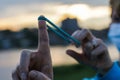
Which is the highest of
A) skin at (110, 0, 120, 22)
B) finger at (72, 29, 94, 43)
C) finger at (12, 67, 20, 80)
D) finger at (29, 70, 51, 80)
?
skin at (110, 0, 120, 22)

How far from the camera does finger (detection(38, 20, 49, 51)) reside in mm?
1715

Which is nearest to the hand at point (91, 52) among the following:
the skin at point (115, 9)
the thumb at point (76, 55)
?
the thumb at point (76, 55)

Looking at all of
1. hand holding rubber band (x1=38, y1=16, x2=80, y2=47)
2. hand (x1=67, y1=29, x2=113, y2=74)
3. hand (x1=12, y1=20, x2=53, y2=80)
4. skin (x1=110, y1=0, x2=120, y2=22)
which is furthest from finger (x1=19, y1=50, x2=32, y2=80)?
skin (x1=110, y1=0, x2=120, y2=22)

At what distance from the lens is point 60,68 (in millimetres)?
15234

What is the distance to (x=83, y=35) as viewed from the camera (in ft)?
6.64

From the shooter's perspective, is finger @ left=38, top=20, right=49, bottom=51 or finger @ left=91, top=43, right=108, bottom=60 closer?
finger @ left=38, top=20, right=49, bottom=51

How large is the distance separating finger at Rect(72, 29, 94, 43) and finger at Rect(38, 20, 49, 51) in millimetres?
291

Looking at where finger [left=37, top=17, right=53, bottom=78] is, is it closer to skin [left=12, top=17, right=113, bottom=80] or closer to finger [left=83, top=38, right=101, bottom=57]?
skin [left=12, top=17, right=113, bottom=80]

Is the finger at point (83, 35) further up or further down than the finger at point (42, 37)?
further down

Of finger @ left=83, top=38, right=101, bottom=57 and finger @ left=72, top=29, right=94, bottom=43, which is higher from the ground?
finger @ left=72, top=29, right=94, bottom=43

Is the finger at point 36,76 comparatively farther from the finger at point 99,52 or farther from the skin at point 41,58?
the finger at point 99,52

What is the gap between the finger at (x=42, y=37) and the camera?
1.71m

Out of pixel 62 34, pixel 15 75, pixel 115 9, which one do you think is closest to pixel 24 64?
pixel 15 75

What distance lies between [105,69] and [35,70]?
2.24 feet
